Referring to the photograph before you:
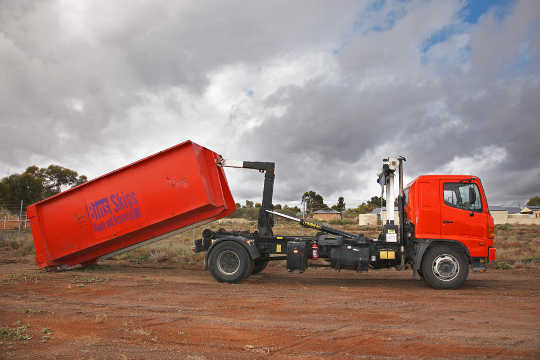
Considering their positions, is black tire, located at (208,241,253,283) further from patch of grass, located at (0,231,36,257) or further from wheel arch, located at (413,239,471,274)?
patch of grass, located at (0,231,36,257)

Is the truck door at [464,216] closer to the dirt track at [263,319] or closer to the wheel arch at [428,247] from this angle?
the wheel arch at [428,247]

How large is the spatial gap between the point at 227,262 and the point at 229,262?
0.05m

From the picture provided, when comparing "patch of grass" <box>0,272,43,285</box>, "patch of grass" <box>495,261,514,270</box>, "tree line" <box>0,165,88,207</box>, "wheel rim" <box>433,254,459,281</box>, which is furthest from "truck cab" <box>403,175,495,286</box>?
"tree line" <box>0,165,88,207</box>

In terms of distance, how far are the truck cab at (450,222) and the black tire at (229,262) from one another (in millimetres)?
3909

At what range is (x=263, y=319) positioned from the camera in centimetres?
580

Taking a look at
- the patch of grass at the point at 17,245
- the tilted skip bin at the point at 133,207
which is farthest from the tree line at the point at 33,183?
the tilted skip bin at the point at 133,207

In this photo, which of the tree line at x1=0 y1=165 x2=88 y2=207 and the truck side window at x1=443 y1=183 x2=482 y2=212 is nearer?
the truck side window at x1=443 y1=183 x2=482 y2=212

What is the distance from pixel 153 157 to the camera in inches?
368

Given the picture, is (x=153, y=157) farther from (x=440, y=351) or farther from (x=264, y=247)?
(x=440, y=351)

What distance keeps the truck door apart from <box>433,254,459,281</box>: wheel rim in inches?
16.8

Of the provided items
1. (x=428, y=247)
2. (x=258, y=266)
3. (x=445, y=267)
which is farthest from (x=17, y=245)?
(x=445, y=267)

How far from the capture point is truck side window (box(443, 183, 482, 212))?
8496mm

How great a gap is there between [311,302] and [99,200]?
620 centimetres

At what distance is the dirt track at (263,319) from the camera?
441 cm
